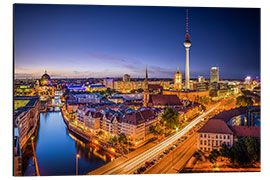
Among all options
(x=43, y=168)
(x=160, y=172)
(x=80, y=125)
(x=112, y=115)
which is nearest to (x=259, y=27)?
(x=160, y=172)

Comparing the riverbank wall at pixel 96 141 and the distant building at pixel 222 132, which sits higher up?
the distant building at pixel 222 132

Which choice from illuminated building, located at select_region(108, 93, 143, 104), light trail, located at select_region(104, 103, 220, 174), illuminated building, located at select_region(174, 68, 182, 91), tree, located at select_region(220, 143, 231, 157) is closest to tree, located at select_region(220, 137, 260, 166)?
tree, located at select_region(220, 143, 231, 157)

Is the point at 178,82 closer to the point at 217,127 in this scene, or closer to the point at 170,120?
the point at 170,120

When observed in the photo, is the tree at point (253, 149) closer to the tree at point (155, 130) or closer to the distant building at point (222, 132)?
the distant building at point (222, 132)

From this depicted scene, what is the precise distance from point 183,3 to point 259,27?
6.23 ft

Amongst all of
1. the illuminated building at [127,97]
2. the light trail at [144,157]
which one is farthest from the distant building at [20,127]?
the illuminated building at [127,97]

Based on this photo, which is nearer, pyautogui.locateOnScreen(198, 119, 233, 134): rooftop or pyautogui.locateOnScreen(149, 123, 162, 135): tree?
pyautogui.locateOnScreen(198, 119, 233, 134): rooftop

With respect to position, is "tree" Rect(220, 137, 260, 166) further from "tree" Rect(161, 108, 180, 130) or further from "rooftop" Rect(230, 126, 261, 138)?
"tree" Rect(161, 108, 180, 130)

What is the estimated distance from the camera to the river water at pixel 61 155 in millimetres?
5460

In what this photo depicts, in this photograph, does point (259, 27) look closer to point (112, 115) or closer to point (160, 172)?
point (160, 172)

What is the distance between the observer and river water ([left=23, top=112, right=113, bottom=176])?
5.46 m

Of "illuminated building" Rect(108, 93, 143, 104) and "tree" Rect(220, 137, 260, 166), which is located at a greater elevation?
"illuminated building" Rect(108, 93, 143, 104)

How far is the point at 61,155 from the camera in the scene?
21.4 ft

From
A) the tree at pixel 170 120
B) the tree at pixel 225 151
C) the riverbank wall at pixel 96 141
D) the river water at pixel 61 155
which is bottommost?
the river water at pixel 61 155
